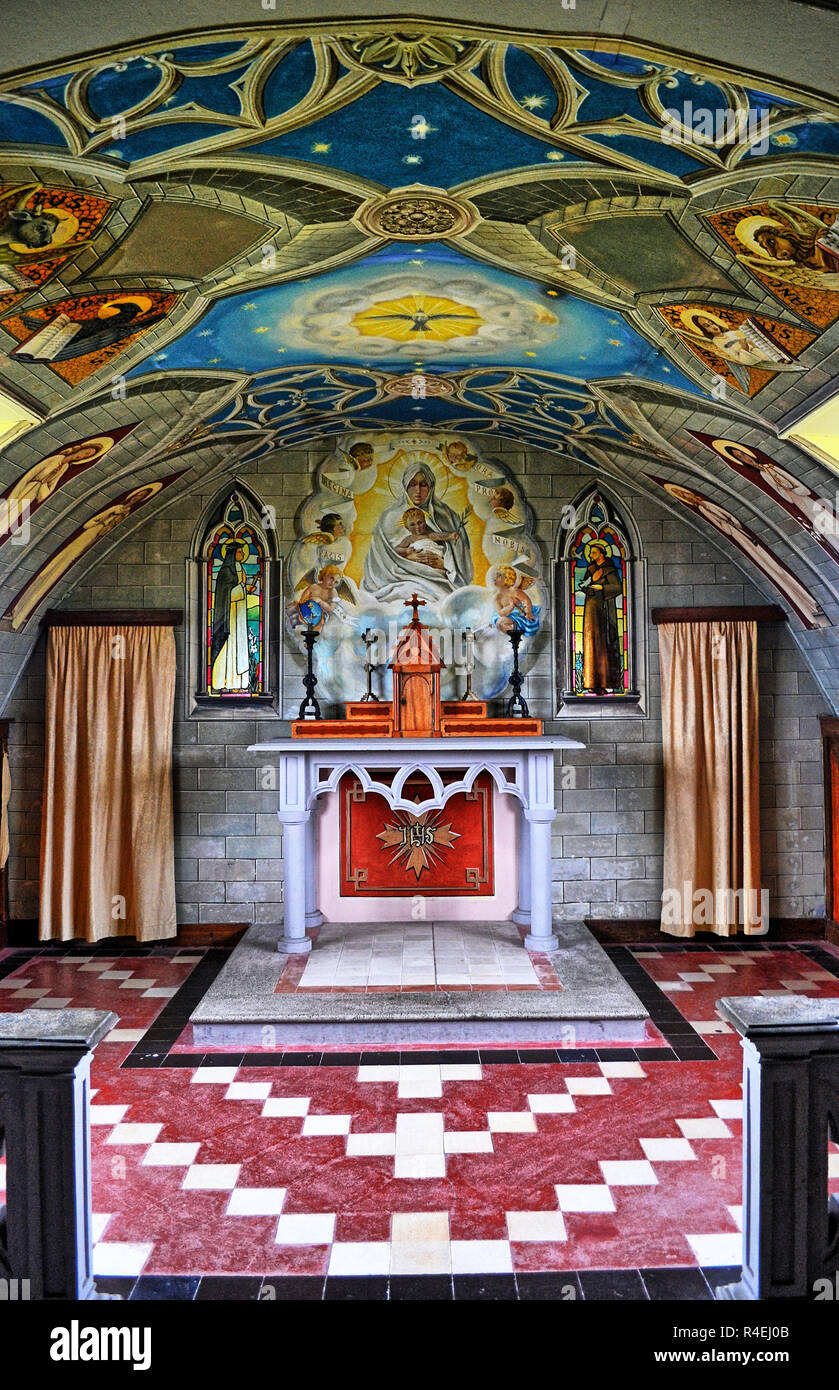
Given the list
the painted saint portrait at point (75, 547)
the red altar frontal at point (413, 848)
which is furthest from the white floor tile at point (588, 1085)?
the painted saint portrait at point (75, 547)

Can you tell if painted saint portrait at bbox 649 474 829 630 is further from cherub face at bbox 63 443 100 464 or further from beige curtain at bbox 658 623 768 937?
cherub face at bbox 63 443 100 464

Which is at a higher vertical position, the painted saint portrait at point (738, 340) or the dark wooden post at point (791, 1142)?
the painted saint portrait at point (738, 340)

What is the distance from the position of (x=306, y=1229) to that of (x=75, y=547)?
5.77 meters

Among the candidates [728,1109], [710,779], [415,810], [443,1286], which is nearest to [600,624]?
[710,779]

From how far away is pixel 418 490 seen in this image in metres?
8.98

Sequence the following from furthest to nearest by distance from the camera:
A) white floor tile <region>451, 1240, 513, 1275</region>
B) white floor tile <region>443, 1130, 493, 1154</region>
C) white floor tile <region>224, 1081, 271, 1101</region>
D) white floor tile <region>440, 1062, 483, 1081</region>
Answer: white floor tile <region>440, 1062, 483, 1081</region>
white floor tile <region>224, 1081, 271, 1101</region>
white floor tile <region>443, 1130, 493, 1154</region>
white floor tile <region>451, 1240, 513, 1275</region>

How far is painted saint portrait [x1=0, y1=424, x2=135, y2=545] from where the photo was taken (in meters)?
6.43

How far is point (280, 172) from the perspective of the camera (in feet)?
12.7

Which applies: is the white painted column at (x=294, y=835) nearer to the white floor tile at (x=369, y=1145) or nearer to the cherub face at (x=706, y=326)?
the white floor tile at (x=369, y=1145)

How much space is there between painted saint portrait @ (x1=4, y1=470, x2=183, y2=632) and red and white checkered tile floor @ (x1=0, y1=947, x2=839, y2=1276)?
3499 millimetres

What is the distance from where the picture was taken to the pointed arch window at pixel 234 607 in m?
9.04

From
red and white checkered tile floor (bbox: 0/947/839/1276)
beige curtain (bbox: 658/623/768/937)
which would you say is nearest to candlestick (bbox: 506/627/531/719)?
beige curtain (bbox: 658/623/768/937)

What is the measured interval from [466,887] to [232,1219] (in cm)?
475

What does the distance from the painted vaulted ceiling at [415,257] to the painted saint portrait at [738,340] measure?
21 millimetres
